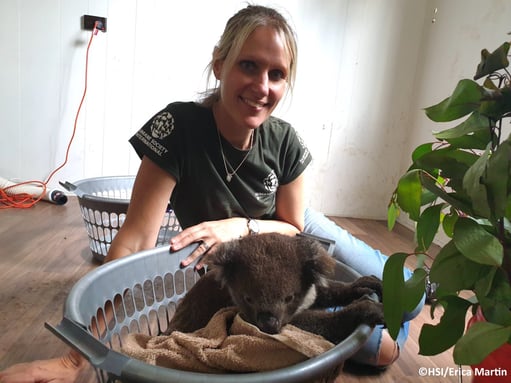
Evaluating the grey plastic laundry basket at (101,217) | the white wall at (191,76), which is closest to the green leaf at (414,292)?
the grey plastic laundry basket at (101,217)

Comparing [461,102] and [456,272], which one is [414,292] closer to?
[456,272]

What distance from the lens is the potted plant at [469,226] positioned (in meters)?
0.37

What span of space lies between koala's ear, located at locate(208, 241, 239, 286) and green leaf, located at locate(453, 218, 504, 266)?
1.26 ft

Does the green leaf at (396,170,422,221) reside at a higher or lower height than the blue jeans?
higher

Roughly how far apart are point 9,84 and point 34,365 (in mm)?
2266

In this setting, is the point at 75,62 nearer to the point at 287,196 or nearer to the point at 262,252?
the point at 287,196

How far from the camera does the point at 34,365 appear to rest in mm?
624

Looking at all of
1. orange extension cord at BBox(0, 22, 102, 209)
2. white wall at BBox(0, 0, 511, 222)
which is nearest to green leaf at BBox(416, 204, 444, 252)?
white wall at BBox(0, 0, 511, 222)

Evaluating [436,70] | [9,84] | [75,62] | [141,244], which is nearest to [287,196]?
[141,244]

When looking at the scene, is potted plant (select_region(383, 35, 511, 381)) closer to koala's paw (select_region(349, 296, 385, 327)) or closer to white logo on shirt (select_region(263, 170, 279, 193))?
koala's paw (select_region(349, 296, 385, 327))

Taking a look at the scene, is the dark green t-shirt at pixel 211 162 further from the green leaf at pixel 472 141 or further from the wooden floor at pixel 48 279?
the green leaf at pixel 472 141

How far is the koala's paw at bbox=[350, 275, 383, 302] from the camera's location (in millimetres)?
701

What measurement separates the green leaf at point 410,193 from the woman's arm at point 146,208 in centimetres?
64

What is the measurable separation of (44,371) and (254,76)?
0.77 meters
